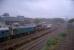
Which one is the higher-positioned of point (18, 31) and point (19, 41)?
point (18, 31)

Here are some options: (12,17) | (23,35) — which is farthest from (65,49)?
(12,17)

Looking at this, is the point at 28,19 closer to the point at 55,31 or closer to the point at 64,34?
the point at 55,31

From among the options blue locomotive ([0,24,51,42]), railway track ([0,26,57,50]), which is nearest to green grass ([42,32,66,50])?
railway track ([0,26,57,50])

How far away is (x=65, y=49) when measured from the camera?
384 centimetres

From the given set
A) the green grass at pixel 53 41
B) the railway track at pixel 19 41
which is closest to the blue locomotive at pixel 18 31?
the railway track at pixel 19 41

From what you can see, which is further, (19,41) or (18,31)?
(18,31)

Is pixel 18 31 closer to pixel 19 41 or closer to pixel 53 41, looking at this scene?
pixel 19 41

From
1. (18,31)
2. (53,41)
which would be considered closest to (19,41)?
(18,31)

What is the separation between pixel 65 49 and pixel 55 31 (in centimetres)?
43

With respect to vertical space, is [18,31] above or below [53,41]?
above

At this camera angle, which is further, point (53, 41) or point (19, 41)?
point (53, 41)

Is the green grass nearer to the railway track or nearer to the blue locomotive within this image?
the railway track

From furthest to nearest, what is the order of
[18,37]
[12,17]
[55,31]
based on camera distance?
[55,31] < [18,37] < [12,17]

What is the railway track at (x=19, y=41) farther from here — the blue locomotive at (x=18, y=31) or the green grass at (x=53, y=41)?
the green grass at (x=53, y=41)
